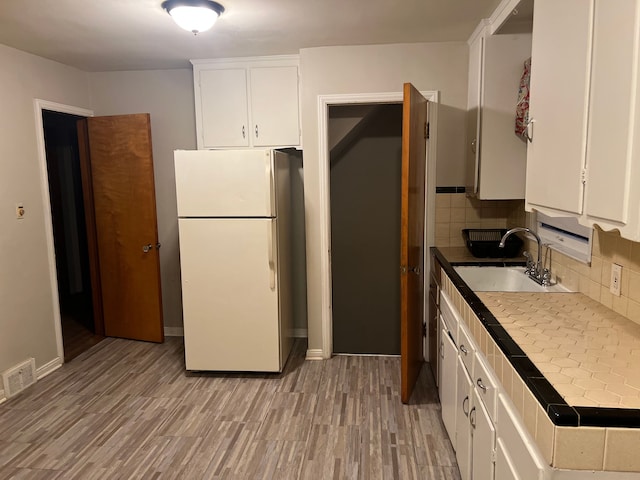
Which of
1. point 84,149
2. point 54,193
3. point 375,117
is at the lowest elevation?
point 54,193

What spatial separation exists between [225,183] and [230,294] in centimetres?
81

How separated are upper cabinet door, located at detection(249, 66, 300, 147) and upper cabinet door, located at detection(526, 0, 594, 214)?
6.63 ft

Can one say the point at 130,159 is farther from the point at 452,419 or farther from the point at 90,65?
the point at 452,419

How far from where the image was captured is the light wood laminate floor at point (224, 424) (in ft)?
7.59

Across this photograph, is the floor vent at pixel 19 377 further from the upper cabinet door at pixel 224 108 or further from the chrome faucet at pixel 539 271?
the chrome faucet at pixel 539 271

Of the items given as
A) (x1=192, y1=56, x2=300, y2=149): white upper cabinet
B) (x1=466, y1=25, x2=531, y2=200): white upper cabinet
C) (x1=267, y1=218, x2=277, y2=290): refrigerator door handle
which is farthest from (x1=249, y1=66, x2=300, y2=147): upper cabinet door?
(x1=466, y1=25, x2=531, y2=200): white upper cabinet

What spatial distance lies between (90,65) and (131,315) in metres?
2.18

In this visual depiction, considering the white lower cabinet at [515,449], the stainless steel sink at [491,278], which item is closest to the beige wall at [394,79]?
the stainless steel sink at [491,278]

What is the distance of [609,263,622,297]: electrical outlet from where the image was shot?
1.73 metres

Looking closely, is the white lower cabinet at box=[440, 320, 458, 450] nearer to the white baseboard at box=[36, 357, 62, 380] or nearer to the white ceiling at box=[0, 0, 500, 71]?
the white ceiling at box=[0, 0, 500, 71]

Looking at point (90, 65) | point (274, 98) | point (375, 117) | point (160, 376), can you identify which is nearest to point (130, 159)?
point (90, 65)

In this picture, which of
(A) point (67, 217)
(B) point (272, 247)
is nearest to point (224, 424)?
(B) point (272, 247)

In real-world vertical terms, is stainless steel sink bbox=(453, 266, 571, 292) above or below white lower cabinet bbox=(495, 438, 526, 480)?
above

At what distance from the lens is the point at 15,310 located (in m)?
3.14
